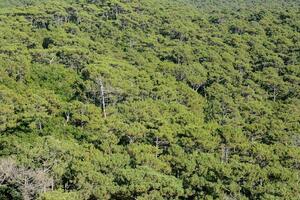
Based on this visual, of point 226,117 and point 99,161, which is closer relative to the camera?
point 99,161

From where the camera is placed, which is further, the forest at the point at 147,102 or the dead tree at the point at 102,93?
the dead tree at the point at 102,93

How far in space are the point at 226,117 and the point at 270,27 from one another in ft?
174

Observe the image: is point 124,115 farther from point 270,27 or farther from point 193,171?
point 270,27

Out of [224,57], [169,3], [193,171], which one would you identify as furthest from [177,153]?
[169,3]

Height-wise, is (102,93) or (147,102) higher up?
(102,93)

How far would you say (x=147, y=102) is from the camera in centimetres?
6134

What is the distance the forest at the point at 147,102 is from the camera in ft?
123

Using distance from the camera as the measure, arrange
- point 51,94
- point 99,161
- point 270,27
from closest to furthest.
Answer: point 99,161 → point 51,94 → point 270,27

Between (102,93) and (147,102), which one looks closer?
(102,93)

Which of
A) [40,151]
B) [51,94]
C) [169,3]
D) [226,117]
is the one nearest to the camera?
[40,151]

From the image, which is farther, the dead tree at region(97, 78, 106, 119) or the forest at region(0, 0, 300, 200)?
the dead tree at region(97, 78, 106, 119)

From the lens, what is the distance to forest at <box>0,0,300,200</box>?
3762 cm

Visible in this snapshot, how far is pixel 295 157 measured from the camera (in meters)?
46.8

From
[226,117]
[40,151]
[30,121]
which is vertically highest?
[40,151]
